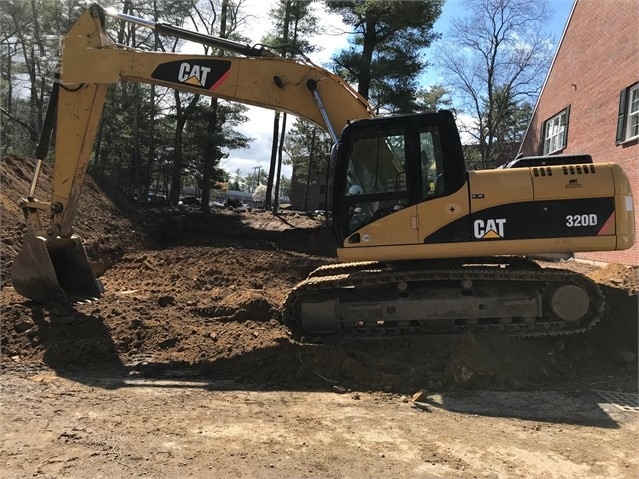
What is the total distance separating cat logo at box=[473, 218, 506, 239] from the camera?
5.86 metres

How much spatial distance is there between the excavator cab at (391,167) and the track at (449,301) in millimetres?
809

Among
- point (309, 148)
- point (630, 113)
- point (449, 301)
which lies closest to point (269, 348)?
point (449, 301)

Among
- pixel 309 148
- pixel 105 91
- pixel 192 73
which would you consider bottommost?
pixel 105 91

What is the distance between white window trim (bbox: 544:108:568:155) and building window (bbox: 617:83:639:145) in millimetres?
4701

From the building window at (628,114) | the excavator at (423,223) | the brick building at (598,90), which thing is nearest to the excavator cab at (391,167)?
the excavator at (423,223)

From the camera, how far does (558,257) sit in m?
6.32

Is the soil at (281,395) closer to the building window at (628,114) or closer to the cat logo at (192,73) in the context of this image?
the cat logo at (192,73)

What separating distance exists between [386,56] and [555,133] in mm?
7885

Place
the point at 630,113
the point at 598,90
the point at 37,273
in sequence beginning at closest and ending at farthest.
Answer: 1. the point at 37,273
2. the point at 630,113
3. the point at 598,90

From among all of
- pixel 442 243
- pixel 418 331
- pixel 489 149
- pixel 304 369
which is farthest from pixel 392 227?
pixel 489 149

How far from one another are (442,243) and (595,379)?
2.29m

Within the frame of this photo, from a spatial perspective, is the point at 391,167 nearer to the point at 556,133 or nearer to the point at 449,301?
the point at 449,301

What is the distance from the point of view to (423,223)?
19.3 ft

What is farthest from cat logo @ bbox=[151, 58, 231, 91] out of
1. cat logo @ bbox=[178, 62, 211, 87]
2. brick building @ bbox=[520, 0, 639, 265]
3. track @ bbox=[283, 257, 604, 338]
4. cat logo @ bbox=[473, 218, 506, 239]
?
brick building @ bbox=[520, 0, 639, 265]
